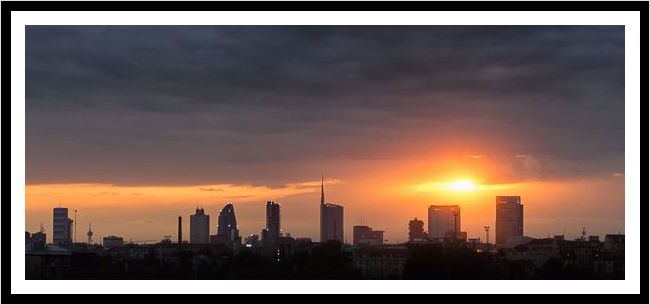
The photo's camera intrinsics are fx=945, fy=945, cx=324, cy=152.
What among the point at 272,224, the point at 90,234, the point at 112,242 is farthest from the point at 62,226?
the point at 272,224

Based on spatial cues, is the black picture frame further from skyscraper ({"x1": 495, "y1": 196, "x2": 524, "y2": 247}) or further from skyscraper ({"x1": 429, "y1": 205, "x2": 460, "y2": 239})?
skyscraper ({"x1": 495, "y1": 196, "x2": 524, "y2": 247})

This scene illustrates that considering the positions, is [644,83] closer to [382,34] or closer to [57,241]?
[382,34]

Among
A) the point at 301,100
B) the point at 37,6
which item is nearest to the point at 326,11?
the point at 37,6

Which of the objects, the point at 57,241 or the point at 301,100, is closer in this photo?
the point at 301,100

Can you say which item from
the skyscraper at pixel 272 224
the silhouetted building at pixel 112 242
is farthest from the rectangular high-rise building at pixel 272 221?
the silhouetted building at pixel 112 242

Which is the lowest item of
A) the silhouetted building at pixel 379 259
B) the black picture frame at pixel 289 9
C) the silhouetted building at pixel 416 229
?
the silhouetted building at pixel 379 259

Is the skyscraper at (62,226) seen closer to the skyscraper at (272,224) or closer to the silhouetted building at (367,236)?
the skyscraper at (272,224)

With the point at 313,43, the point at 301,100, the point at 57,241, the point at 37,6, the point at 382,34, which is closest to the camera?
the point at 37,6
